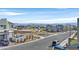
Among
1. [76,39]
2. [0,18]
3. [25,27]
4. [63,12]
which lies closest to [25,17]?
[25,27]

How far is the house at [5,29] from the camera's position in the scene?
3.44 metres

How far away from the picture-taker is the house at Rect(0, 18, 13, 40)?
3.44m

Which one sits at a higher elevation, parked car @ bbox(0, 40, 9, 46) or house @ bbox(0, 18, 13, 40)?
house @ bbox(0, 18, 13, 40)

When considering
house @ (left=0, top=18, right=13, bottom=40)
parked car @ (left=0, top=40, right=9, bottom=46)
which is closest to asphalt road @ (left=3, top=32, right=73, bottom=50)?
parked car @ (left=0, top=40, right=9, bottom=46)

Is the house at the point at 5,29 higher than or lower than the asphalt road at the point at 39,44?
higher

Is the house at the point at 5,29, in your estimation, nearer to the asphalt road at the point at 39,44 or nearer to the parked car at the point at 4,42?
the parked car at the point at 4,42

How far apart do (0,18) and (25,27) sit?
45cm

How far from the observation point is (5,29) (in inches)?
136

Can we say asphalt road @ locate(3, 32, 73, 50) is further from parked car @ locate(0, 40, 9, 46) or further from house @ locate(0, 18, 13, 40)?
house @ locate(0, 18, 13, 40)

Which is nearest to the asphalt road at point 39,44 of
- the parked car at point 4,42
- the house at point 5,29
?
the parked car at point 4,42

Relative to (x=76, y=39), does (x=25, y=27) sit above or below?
above

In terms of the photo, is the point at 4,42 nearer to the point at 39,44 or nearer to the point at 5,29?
the point at 5,29
